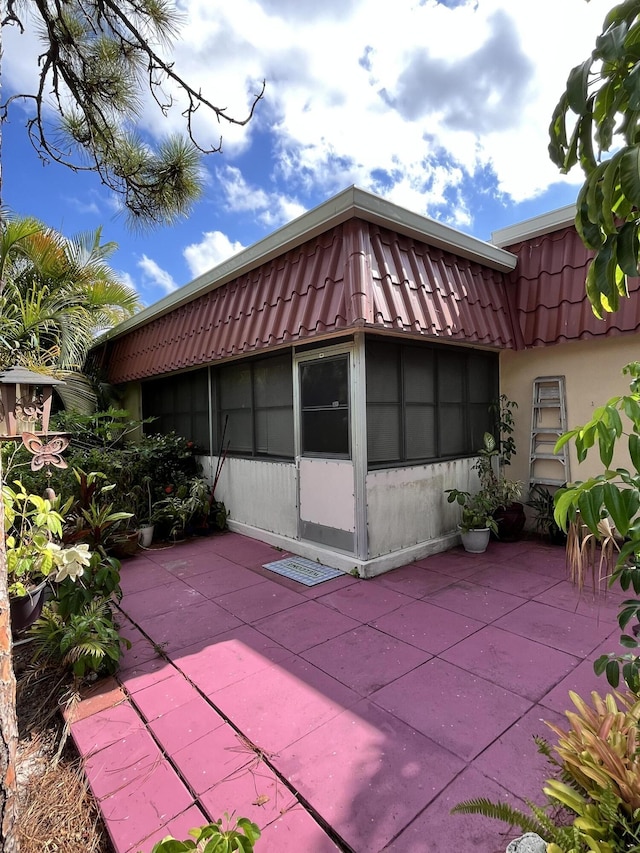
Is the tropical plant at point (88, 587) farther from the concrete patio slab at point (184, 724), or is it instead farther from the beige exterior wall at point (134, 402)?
the beige exterior wall at point (134, 402)

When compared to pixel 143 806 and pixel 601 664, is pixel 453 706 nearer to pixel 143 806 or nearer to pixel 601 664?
pixel 601 664

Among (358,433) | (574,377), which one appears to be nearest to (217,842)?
(358,433)

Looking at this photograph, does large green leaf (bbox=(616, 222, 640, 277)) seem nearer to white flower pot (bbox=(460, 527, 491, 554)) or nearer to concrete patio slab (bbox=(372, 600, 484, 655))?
concrete patio slab (bbox=(372, 600, 484, 655))

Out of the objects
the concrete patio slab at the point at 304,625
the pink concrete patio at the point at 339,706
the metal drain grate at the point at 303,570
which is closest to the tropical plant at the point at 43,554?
the pink concrete patio at the point at 339,706

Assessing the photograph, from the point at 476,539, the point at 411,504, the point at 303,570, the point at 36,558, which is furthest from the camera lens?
the point at 476,539

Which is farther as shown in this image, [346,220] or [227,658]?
[346,220]

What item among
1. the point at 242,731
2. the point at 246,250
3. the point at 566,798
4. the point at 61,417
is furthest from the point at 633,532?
the point at 61,417

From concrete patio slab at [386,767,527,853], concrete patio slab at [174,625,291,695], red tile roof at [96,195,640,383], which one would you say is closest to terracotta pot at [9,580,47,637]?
concrete patio slab at [174,625,291,695]

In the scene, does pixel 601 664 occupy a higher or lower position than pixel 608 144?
lower

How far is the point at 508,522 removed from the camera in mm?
5059

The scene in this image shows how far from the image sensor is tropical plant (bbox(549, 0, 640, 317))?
94 cm

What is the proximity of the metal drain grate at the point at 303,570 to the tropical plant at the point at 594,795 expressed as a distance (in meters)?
2.59

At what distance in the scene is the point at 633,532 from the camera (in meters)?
1.15

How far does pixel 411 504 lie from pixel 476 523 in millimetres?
790
